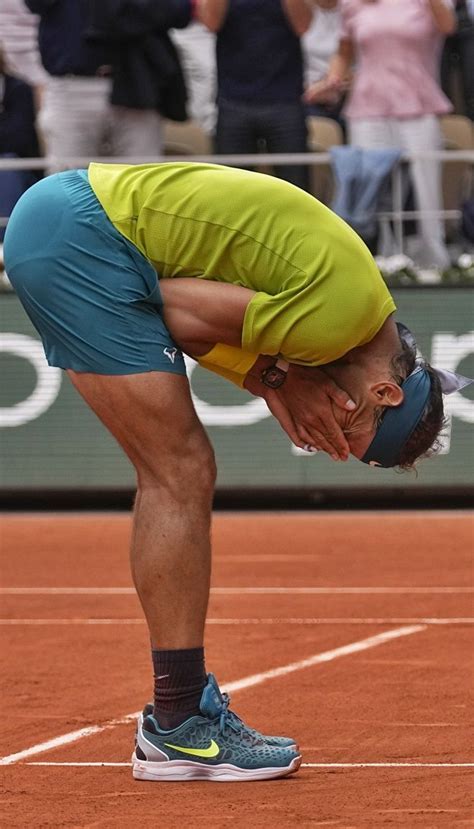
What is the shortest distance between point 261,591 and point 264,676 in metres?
2.77

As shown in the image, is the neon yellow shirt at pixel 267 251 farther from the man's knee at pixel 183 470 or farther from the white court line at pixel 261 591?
the white court line at pixel 261 591

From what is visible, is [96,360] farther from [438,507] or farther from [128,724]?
[438,507]

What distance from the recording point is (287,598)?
9359 millimetres

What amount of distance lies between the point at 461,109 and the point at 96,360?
9961 millimetres

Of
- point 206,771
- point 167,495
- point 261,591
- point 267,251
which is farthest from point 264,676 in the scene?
point 261,591

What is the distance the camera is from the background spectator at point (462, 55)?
12898 millimetres

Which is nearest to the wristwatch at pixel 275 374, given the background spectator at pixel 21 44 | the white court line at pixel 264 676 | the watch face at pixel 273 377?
the watch face at pixel 273 377

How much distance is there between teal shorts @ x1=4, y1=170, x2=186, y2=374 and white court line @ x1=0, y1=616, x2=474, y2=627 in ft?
12.0

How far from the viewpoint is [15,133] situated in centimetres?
1395

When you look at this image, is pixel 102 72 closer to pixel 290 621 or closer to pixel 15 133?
pixel 15 133

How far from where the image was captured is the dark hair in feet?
16.4

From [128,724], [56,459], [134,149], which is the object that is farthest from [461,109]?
[128,724]

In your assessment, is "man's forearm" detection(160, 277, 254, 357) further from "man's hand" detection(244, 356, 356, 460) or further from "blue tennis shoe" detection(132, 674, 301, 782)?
"blue tennis shoe" detection(132, 674, 301, 782)

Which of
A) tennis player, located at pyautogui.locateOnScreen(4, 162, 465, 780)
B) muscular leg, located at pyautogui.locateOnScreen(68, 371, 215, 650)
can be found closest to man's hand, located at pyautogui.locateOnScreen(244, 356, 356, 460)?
tennis player, located at pyautogui.locateOnScreen(4, 162, 465, 780)
